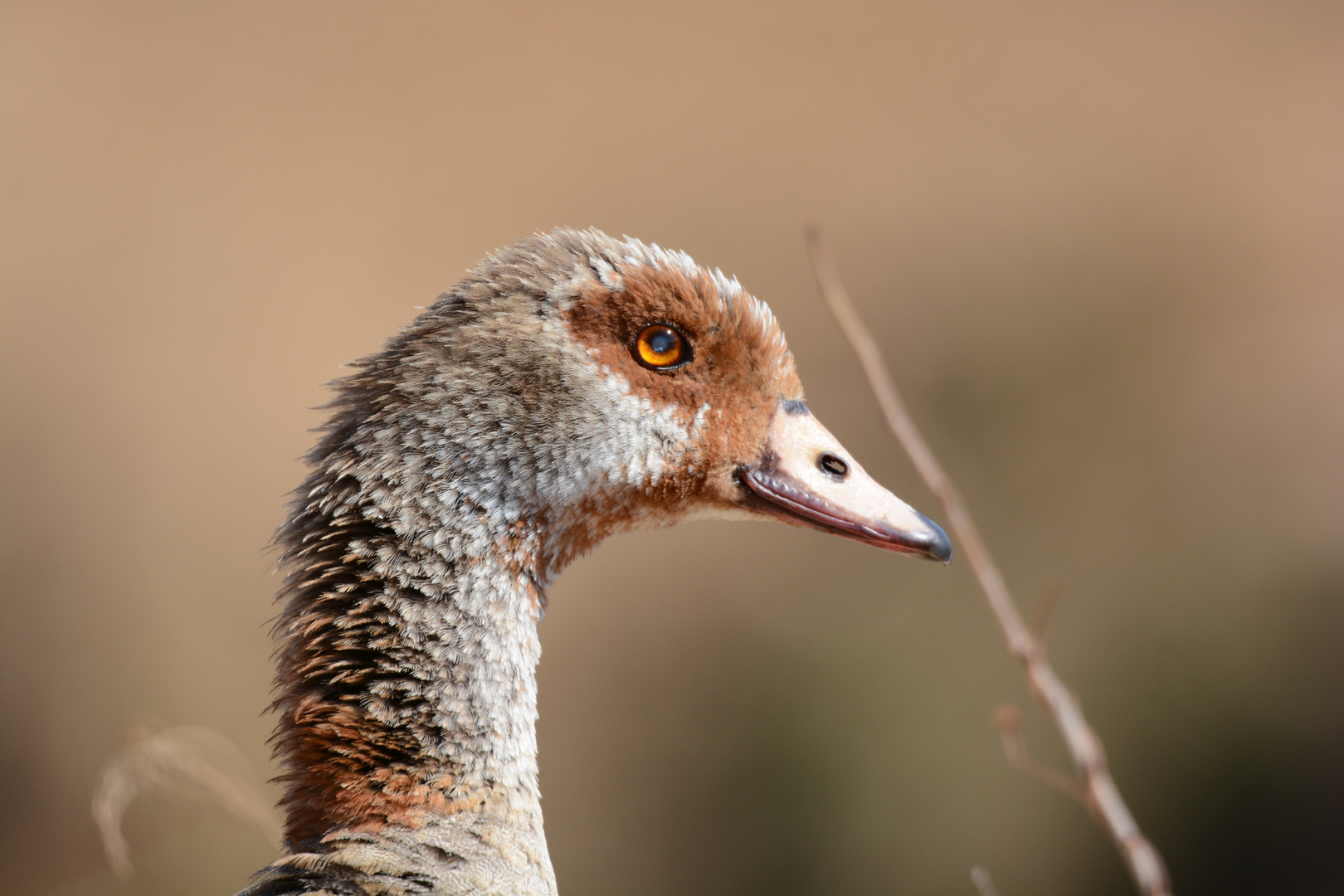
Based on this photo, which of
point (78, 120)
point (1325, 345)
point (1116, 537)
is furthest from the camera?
point (78, 120)

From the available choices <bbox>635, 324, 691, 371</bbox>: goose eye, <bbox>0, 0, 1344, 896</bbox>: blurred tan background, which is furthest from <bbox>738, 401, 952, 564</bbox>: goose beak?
<bbox>0, 0, 1344, 896</bbox>: blurred tan background

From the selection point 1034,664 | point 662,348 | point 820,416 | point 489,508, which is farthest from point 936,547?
point 820,416

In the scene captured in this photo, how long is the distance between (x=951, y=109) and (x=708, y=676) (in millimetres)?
4809

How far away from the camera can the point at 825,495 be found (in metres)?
2.31

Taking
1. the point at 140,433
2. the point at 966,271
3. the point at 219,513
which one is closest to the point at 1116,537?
the point at 966,271

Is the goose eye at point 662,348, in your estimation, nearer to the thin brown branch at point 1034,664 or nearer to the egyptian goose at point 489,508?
the egyptian goose at point 489,508

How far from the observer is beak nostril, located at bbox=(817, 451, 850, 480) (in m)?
2.35

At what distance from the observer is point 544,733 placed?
691cm

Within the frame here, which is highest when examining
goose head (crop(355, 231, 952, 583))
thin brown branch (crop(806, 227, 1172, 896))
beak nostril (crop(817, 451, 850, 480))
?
goose head (crop(355, 231, 952, 583))

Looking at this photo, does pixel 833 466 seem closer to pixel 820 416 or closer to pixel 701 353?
pixel 701 353

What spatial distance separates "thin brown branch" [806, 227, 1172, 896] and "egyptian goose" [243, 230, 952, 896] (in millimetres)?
354

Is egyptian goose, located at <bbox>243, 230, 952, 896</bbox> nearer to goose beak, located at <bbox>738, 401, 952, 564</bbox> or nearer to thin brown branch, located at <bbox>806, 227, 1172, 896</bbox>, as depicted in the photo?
goose beak, located at <bbox>738, 401, 952, 564</bbox>

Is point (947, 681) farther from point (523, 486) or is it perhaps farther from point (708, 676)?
point (523, 486)

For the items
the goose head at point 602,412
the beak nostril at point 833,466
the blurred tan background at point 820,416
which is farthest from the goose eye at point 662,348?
the blurred tan background at point 820,416
